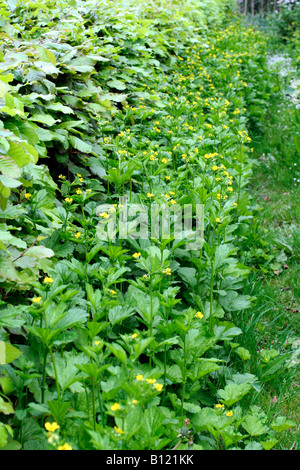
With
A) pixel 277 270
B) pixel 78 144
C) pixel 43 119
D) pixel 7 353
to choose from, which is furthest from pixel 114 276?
pixel 277 270

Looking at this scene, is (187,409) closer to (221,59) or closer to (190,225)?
(190,225)

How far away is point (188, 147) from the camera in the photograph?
10.4ft

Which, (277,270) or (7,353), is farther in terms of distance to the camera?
(277,270)

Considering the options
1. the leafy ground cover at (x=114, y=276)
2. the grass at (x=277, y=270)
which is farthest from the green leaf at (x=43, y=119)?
the grass at (x=277, y=270)

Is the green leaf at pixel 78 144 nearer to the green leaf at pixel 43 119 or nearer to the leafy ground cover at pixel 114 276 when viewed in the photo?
the leafy ground cover at pixel 114 276
